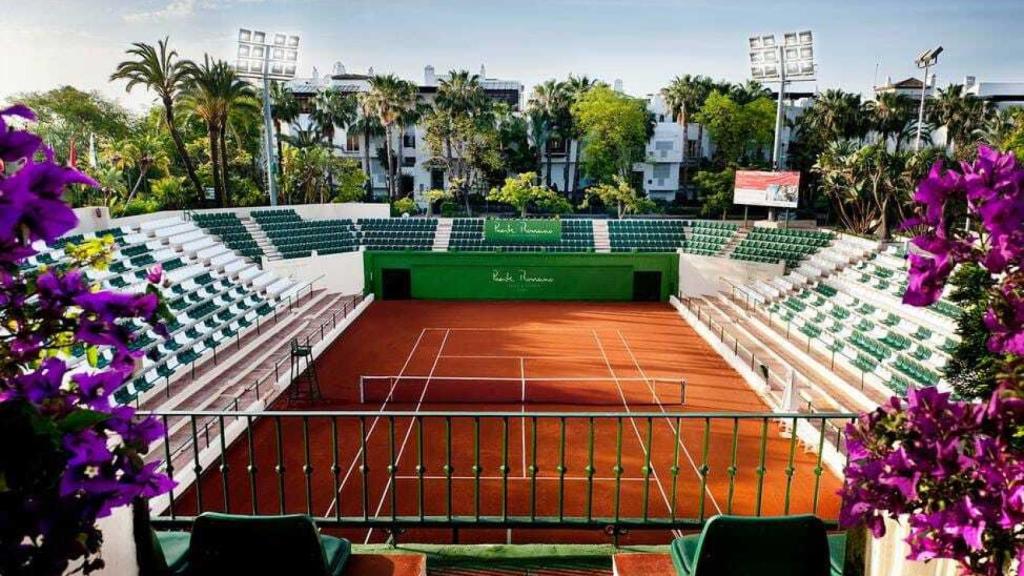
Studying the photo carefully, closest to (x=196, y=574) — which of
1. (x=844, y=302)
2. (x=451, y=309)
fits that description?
(x=844, y=302)

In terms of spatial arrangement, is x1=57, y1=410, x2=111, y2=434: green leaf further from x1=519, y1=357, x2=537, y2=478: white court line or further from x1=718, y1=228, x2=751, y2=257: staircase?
x1=718, y1=228, x2=751, y2=257: staircase

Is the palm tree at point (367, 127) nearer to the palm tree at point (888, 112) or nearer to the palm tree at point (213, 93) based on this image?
the palm tree at point (213, 93)

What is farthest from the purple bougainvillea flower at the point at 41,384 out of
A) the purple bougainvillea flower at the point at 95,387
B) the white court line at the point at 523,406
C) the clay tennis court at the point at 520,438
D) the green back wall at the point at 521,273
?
the green back wall at the point at 521,273

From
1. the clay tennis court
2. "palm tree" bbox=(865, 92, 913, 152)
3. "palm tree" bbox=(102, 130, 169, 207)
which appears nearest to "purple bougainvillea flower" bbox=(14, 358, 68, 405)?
the clay tennis court

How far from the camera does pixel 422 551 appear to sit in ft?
15.5

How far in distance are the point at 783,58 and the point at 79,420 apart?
119ft

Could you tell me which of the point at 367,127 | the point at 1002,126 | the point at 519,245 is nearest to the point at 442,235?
the point at 519,245

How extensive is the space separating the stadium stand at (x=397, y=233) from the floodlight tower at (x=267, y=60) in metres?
4.95

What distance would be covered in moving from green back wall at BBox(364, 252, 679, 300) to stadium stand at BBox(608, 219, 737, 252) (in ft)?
5.06

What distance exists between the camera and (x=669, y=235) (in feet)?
103

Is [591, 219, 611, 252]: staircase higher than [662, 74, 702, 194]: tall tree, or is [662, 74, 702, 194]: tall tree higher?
[662, 74, 702, 194]: tall tree

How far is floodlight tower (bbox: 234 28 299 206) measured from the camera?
3086 cm

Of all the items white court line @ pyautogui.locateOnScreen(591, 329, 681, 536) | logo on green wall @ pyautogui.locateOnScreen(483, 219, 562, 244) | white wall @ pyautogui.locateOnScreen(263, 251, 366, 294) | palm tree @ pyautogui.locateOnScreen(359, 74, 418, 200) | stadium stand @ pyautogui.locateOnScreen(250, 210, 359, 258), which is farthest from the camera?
palm tree @ pyautogui.locateOnScreen(359, 74, 418, 200)

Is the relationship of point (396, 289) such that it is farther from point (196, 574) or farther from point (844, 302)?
point (196, 574)
